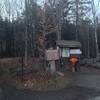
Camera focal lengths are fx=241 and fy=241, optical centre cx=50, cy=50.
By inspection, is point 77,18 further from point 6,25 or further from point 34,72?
point 34,72

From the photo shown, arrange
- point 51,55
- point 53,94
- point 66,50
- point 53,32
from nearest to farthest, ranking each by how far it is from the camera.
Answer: point 53,94, point 51,55, point 66,50, point 53,32

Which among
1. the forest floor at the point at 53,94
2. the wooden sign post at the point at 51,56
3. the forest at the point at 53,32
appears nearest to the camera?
the forest floor at the point at 53,94

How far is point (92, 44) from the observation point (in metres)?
31.4

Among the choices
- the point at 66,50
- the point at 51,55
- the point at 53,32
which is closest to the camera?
the point at 51,55

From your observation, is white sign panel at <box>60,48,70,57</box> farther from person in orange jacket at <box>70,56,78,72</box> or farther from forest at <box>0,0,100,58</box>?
forest at <box>0,0,100,58</box>

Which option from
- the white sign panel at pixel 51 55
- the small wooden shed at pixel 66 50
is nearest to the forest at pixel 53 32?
the small wooden shed at pixel 66 50

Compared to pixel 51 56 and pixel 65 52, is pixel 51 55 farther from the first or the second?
pixel 65 52

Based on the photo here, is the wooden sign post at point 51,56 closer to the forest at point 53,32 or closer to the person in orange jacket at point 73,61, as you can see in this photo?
the person in orange jacket at point 73,61

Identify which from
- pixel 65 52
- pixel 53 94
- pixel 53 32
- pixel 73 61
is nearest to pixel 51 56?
pixel 73 61

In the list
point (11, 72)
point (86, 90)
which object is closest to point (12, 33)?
point (11, 72)

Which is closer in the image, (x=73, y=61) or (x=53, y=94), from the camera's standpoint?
(x=53, y=94)

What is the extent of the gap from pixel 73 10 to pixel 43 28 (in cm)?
1523

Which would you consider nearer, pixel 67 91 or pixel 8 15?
pixel 67 91

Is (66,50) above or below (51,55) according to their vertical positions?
above
